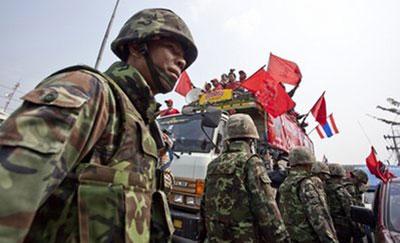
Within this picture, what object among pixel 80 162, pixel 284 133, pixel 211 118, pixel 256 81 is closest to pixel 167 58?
pixel 80 162

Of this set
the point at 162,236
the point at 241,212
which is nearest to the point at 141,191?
the point at 162,236

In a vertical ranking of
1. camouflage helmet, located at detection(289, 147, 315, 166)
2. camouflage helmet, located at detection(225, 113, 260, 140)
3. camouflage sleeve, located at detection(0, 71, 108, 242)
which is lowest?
camouflage helmet, located at detection(289, 147, 315, 166)

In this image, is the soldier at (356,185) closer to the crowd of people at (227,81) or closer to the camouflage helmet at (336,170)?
the camouflage helmet at (336,170)

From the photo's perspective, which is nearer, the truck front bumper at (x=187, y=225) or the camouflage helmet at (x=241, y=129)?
the camouflage helmet at (x=241, y=129)

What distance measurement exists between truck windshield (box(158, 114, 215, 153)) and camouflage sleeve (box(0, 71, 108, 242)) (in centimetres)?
389

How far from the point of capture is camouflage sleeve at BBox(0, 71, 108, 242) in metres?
0.63

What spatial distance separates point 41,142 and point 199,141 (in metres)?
4.15

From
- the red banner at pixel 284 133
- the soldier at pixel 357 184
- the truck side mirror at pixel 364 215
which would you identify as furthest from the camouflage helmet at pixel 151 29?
the soldier at pixel 357 184

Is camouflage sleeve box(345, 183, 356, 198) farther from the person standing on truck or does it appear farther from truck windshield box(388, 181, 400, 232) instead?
the person standing on truck

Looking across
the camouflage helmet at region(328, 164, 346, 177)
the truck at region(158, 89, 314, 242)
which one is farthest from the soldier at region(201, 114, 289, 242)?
the camouflage helmet at region(328, 164, 346, 177)

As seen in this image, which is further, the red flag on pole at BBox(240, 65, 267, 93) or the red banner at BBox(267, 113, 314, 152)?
the red flag on pole at BBox(240, 65, 267, 93)

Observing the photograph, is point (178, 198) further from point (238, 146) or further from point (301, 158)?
point (301, 158)

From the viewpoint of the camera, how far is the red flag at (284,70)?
25.4 feet

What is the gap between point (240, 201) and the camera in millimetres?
2648
